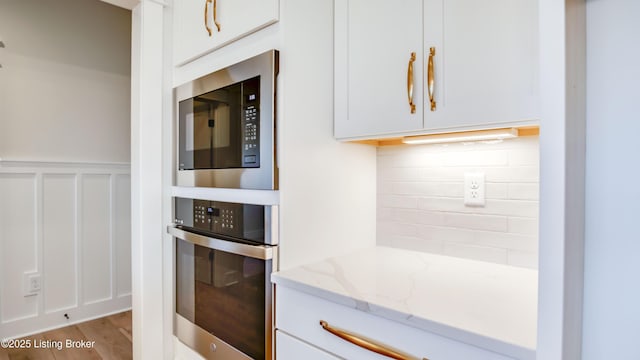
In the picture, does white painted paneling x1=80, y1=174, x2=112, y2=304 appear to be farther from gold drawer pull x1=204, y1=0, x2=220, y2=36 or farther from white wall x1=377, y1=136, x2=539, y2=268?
white wall x1=377, y1=136, x2=539, y2=268

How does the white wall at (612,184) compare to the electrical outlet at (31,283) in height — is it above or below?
above

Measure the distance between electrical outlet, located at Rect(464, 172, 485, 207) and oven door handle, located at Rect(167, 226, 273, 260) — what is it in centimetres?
74

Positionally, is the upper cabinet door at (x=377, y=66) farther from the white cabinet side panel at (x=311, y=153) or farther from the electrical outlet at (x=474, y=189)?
the electrical outlet at (x=474, y=189)

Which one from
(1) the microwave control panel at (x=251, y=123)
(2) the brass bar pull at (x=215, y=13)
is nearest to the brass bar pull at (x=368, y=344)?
(1) the microwave control panel at (x=251, y=123)

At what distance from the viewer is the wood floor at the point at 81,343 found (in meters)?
2.09

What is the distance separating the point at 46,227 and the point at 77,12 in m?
1.63

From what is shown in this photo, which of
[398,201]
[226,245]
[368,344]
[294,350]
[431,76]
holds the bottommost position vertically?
[294,350]

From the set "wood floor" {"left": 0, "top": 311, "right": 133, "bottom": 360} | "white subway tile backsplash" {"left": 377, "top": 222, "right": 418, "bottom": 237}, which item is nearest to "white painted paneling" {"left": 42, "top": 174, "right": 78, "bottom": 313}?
"wood floor" {"left": 0, "top": 311, "right": 133, "bottom": 360}

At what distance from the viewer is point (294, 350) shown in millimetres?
1045

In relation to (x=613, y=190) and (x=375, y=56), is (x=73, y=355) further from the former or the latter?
(x=613, y=190)

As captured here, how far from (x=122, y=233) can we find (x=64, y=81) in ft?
4.01

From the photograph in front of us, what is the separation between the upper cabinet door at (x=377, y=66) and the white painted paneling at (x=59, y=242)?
231 cm

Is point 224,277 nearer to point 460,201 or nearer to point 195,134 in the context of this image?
point 195,134

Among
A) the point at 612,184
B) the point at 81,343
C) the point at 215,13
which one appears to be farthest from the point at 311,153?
the point at 81,343
